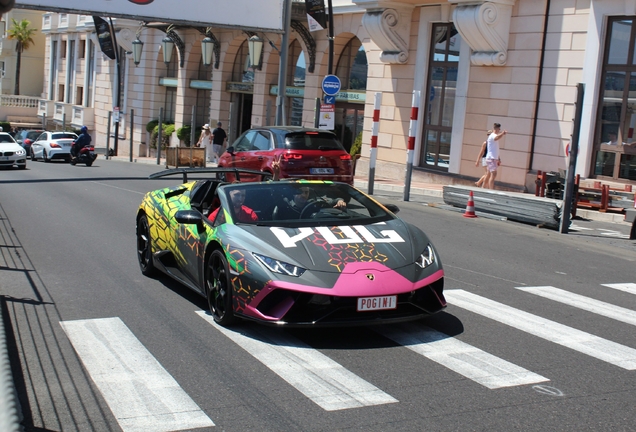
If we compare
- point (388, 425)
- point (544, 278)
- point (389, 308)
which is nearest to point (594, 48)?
point (544, 278)

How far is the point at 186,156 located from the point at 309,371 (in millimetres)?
26489

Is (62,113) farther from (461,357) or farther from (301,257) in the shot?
(461,357)

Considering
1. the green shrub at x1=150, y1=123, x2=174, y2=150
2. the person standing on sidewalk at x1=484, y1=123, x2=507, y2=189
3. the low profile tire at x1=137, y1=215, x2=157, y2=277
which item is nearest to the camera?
the low profile tire at x1=137, y1=215, x2=157, y2=277

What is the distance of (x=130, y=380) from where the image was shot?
18.5ft

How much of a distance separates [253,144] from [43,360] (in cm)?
1297

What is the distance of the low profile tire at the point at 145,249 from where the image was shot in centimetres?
921

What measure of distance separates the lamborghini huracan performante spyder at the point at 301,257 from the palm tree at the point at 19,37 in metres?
74.6

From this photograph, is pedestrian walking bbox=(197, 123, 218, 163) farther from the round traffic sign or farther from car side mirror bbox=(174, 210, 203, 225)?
car side mirror bbox=(174, 210, 203, 225)

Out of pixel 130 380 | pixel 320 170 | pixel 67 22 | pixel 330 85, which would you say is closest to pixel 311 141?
pixel 320 170

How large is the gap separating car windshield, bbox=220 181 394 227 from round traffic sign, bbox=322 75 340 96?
14.5m

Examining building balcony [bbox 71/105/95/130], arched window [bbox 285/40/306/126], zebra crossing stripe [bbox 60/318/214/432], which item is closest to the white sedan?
arched window [bbox 285/40/306/126]

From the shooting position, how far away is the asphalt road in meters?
5.04

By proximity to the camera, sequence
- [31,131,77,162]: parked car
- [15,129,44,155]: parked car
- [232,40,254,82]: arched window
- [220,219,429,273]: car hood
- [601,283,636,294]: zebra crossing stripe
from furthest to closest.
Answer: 1. [15,129,44,155]: parked car
2. [232,40,254,82]: arched window
3. [31,131,77,162]: parked car
4. [601,283,636,294]: zebra crossing stripe
5. [220,219,429,273]: car hood

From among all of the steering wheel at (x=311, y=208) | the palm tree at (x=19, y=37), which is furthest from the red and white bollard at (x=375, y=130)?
the palm tree at (x=19, y=37)
